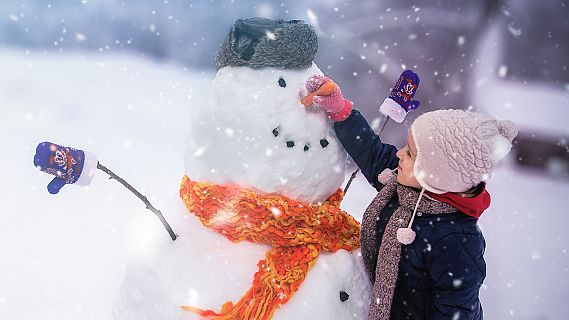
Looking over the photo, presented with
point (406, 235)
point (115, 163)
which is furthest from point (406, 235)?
point (115, 163)

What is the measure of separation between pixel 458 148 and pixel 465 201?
104mm

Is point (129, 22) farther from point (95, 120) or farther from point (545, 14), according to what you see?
point (545, 14)

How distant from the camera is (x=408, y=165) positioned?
3.09ft

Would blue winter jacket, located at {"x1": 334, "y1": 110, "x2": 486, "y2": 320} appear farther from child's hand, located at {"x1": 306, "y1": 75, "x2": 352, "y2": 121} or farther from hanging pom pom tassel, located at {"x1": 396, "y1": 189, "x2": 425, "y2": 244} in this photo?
child's hand, located at {"x1": 306, "y1": 75, "x2": 352, "y2": 121}

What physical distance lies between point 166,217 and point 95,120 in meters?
1.75

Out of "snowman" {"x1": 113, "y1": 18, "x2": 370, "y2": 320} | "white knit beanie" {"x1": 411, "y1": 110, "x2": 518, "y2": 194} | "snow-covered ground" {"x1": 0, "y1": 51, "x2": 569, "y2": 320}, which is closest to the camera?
"white knit beanie" {"x1": 411, "y1": 110, "x2": 518, "y2": 194}

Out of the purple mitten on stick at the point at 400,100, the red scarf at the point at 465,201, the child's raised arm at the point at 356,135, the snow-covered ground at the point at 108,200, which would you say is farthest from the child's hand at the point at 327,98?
the snow-covered ground at the point at 108,200

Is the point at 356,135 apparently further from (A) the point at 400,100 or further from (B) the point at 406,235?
(B) the point at 406,235

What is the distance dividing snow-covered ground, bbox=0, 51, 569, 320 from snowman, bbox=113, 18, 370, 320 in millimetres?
Result: 136

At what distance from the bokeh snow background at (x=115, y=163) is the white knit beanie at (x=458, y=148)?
0.58 m

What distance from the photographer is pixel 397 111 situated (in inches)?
42.1

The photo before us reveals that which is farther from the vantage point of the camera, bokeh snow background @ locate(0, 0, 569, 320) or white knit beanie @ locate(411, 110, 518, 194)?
bokeh snow background @ locate(0, 0, 569, 320)

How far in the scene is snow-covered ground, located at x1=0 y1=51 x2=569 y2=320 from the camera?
180 centimetres

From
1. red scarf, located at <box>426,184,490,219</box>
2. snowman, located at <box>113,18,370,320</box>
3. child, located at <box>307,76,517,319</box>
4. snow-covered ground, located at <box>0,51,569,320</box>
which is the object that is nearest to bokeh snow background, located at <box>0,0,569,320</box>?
snow-covered ground, located at <box>0,51,569,320</box>
